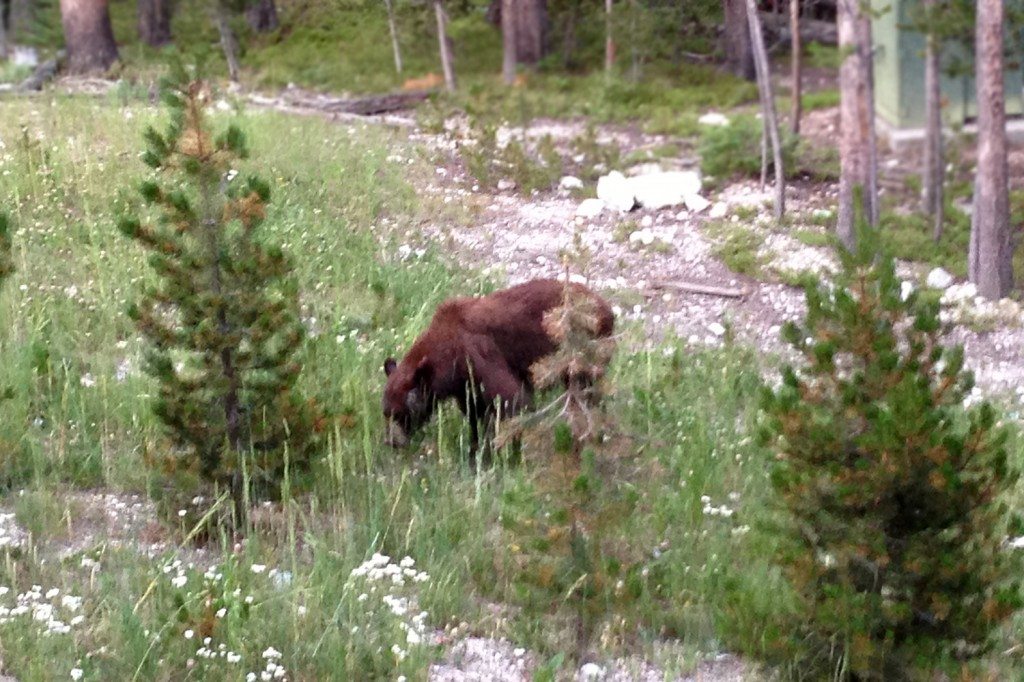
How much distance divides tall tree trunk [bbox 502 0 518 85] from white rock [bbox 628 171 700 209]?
26.6ft

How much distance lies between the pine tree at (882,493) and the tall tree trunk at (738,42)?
26.4 feet

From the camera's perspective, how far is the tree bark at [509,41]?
21.2 m

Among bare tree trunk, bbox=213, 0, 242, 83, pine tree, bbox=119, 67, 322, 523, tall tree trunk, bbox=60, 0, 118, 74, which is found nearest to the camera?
pine tree, bbox=119, 67, 322, 523

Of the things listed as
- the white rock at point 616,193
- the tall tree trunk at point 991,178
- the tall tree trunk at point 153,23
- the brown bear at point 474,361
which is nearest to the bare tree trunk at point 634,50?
the white rock at point 616,193

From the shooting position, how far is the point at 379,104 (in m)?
18.7

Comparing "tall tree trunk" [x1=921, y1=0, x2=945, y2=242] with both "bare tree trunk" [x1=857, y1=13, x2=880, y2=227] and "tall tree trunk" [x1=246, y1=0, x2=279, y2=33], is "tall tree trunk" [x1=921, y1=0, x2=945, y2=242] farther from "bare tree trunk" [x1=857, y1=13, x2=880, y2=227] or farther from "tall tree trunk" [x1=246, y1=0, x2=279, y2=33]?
"tall tree trunk" [x1=246, y1=0, x2=279, y2=33]

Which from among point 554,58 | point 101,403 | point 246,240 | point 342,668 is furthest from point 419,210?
point 554,58

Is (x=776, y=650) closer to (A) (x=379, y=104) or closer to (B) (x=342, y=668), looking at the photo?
(B) (x=342, y=668)

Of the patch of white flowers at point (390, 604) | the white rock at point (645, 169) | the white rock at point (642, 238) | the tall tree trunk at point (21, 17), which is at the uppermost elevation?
the tall tree trunk at point (21, 17)

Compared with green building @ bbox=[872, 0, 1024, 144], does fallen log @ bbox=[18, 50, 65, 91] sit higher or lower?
higher

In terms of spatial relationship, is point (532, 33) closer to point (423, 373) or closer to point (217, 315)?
point (423, 373)

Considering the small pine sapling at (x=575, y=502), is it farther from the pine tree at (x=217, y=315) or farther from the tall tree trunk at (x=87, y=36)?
the tall tree trunk at (x=87, y=36)

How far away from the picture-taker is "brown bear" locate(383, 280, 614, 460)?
680cm

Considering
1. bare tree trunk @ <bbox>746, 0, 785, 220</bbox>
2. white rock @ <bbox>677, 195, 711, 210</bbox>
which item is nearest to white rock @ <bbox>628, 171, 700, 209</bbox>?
white rock @ <bbox>677, 195, 711, 210</bbox>
